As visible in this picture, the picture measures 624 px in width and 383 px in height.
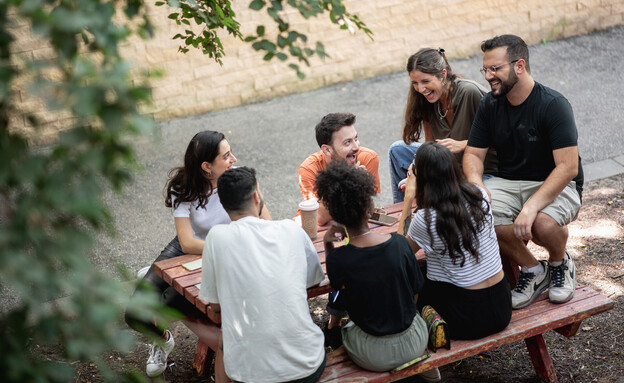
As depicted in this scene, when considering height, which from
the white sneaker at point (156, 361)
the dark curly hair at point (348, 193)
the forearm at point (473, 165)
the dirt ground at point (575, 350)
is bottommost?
the dirt ground at point (575, 350)

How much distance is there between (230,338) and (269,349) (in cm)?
19

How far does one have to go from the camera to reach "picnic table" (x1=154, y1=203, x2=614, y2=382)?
3.30m

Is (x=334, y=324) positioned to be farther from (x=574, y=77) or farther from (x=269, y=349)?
(x=574, y=77)

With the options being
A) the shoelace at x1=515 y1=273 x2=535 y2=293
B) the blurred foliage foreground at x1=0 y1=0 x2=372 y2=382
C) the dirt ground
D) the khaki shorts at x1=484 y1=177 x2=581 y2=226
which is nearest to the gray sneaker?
the shoelace at x1=515 y1=273 x2=535 y2=293

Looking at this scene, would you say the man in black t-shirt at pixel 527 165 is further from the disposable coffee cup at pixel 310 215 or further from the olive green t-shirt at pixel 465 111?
the disposable coffee cup at pixel 310 215

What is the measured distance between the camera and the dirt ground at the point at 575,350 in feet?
12.7

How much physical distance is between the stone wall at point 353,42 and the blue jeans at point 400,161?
3.62 m

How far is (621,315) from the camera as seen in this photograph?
4.32 metres

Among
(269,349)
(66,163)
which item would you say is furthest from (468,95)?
(66,163)

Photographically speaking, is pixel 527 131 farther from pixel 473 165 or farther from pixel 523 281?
pixel 523 281

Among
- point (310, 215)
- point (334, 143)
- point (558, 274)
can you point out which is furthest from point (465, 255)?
point (334, 143)

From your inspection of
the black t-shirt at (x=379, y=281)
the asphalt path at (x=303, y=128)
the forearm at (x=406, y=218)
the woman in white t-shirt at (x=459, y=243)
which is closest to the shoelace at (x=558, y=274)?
the woman in white t-shirt at (x=459, y=243)

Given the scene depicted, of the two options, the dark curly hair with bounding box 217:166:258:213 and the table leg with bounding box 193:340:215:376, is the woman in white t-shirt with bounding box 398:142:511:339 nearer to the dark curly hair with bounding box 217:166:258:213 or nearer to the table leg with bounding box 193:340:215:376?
the dark curly hair with bounding box 217:166:258:213

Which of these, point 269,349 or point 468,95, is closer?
point 269,349
